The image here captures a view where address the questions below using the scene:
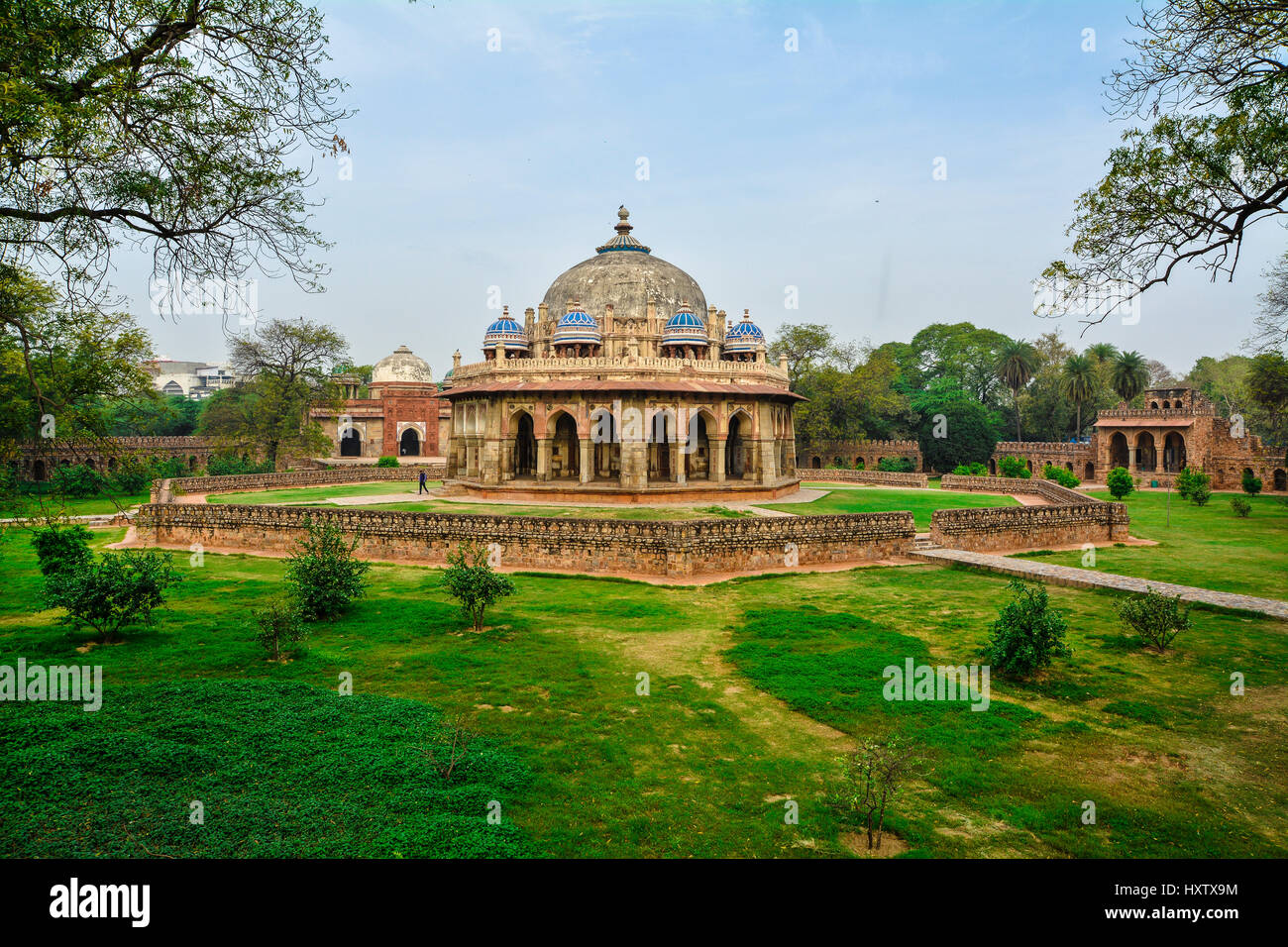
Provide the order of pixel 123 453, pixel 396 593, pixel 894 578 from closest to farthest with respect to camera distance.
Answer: pixel 123 453
pixel 396 593
pixel 894 578

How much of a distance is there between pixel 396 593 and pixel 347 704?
22.2ft

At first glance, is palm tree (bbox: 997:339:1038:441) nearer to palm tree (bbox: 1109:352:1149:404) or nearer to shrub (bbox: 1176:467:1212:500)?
palm tree (bbox: 1109:352:1149:404)

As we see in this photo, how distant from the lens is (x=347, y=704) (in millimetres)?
8094

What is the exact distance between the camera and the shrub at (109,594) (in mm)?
10641

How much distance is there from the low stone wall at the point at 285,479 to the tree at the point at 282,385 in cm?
981

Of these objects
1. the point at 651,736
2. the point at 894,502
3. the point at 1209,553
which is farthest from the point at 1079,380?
the point at 651,736

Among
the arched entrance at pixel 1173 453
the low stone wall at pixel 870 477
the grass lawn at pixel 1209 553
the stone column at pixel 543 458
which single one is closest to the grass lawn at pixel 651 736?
the grass lawn at pixel 1209 553

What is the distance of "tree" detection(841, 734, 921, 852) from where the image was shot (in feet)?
18.5

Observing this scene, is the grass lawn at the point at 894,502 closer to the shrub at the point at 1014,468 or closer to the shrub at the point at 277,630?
the shrub at the point at 1014,468

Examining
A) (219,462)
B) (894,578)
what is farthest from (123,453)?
(219,462)

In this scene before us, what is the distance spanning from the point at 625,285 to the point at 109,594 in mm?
31141

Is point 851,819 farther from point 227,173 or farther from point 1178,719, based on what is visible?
point 227,173
